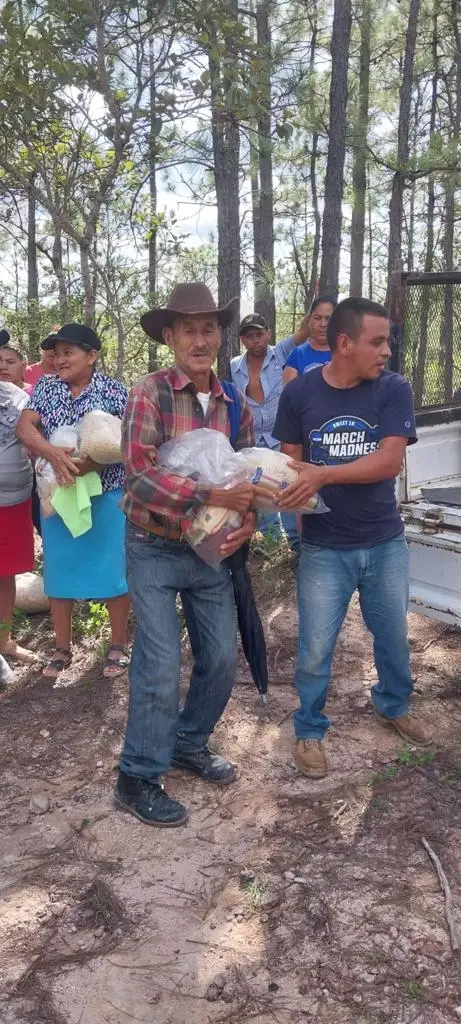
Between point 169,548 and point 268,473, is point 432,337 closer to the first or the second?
point 268,473

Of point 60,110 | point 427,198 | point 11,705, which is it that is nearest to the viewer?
point 11,705

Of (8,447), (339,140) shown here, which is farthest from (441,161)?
(8,447)

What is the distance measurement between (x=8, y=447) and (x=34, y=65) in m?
2.31

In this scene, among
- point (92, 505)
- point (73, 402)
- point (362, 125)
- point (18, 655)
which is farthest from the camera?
point (362, 125)

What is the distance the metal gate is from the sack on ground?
8.79 feet

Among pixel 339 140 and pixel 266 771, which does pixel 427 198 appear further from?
pixel 266 771

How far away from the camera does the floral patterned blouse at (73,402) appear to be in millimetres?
4000

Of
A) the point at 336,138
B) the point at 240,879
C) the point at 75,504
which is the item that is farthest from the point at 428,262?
the point at 240,879

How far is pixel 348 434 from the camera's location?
3012 mm

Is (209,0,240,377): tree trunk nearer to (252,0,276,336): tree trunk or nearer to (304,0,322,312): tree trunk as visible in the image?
(252,0,276,336): tree trunk

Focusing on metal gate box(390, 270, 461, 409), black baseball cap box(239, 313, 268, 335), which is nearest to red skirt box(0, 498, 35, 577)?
black baseball cap box(239, 313, 268, 335)

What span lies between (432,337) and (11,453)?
2307mm

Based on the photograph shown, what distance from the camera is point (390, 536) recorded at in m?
3.15

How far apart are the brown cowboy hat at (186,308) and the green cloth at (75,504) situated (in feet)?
3.90
